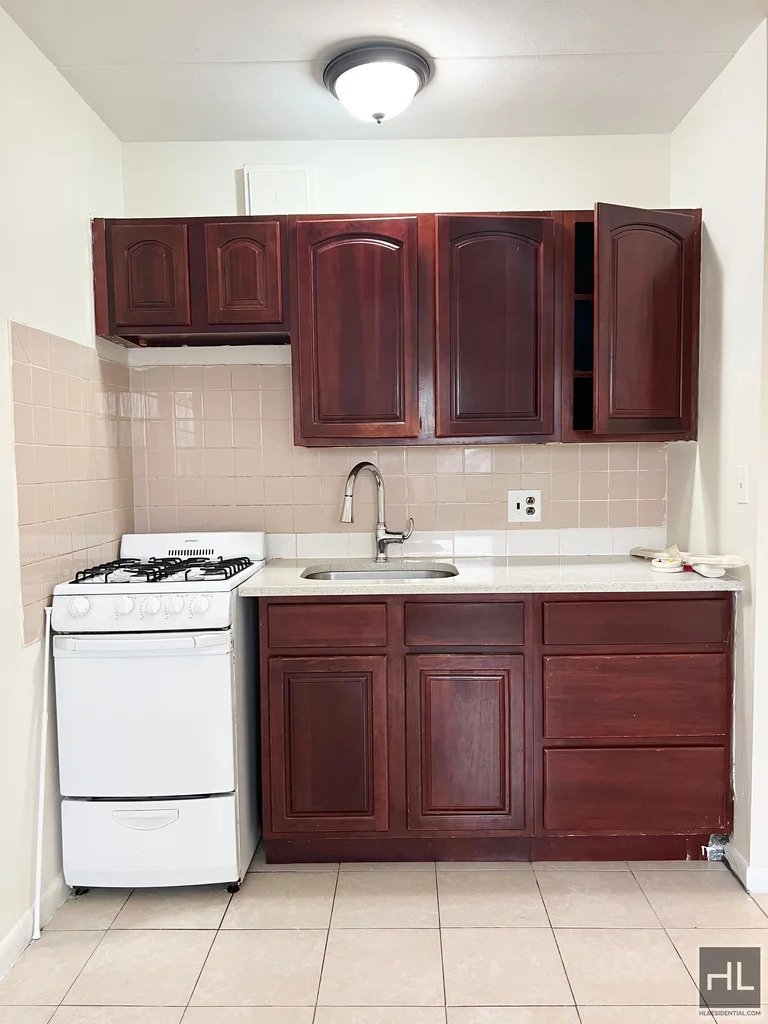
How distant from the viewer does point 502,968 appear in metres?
2.07

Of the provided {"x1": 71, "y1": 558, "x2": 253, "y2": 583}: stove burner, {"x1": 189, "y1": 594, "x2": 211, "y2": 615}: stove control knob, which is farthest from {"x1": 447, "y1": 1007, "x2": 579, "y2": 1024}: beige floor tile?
{"x1": 71, "y1": 558, "x2": 253, "y2": 583}: stove burner

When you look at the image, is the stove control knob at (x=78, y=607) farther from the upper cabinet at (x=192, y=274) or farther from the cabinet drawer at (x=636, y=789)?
the cabinet drawer at (x=636, y=789)

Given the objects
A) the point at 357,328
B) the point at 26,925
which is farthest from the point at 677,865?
the point at 357,328

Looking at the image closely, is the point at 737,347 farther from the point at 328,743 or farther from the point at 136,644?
the point at 136,644

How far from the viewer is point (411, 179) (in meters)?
3.10

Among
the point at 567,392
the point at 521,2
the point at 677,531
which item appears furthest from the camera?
the point at 677,531

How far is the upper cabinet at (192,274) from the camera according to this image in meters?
2.85

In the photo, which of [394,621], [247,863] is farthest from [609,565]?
[247,863]

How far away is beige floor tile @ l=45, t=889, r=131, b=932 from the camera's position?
7.62 ft

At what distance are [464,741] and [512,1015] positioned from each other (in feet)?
2.79

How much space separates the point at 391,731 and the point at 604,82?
7.46ft

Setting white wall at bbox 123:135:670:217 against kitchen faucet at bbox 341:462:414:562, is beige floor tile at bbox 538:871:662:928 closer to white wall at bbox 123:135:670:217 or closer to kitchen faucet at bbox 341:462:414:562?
kitchen faucet at bbox 341:462:414:562

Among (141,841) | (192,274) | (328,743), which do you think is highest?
(192,274)

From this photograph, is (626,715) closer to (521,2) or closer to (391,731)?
(391,731)
